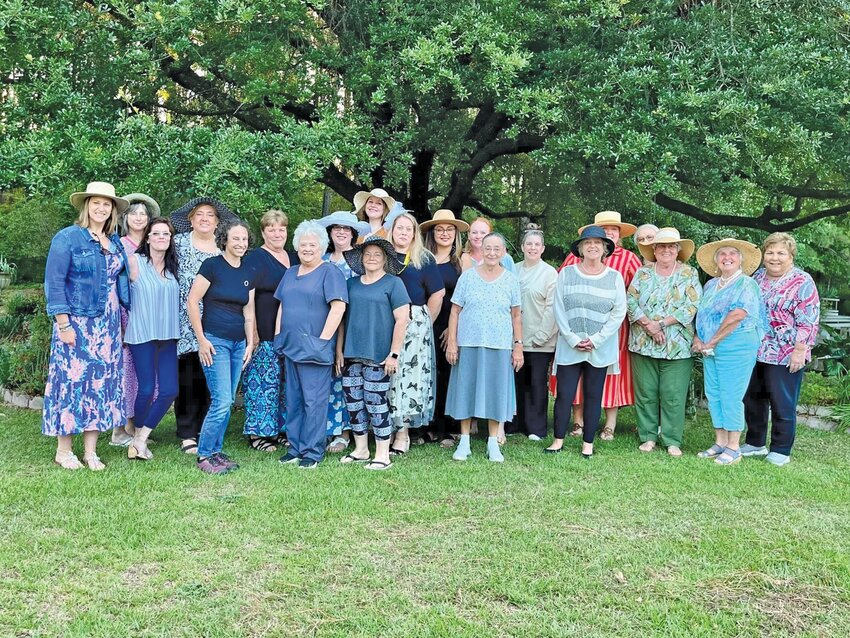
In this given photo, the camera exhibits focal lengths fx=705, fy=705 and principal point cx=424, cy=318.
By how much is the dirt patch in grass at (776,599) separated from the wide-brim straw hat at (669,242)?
3.08 m

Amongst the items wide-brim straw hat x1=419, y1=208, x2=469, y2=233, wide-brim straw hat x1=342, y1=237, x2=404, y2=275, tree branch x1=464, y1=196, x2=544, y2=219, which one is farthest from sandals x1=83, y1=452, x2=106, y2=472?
tree branch x1=464, y1=196, x2=544, y2=219

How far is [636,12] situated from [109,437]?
639cm

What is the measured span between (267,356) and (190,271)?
91cm

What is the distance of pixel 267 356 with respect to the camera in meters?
5.71

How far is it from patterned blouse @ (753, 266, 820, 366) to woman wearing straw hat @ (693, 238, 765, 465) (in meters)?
0.10

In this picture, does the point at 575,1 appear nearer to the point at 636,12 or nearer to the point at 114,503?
the point at 636,12

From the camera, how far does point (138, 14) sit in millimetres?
6336

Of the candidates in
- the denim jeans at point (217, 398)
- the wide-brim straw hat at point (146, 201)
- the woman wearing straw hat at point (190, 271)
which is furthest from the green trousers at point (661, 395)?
the wide-brim straw hat at point (146, 201)

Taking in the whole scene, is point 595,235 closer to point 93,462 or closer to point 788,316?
point 788,316

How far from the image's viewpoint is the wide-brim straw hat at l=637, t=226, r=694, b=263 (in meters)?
5.83

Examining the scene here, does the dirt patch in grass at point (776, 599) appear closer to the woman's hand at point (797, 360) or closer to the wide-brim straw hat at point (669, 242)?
the woman's hand at point (797, 360)

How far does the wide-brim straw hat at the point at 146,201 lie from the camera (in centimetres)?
566

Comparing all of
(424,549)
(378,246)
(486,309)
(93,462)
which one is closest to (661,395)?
(486,309)

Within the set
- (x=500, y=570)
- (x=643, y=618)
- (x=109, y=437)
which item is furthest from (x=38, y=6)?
(x=643, y=618)
